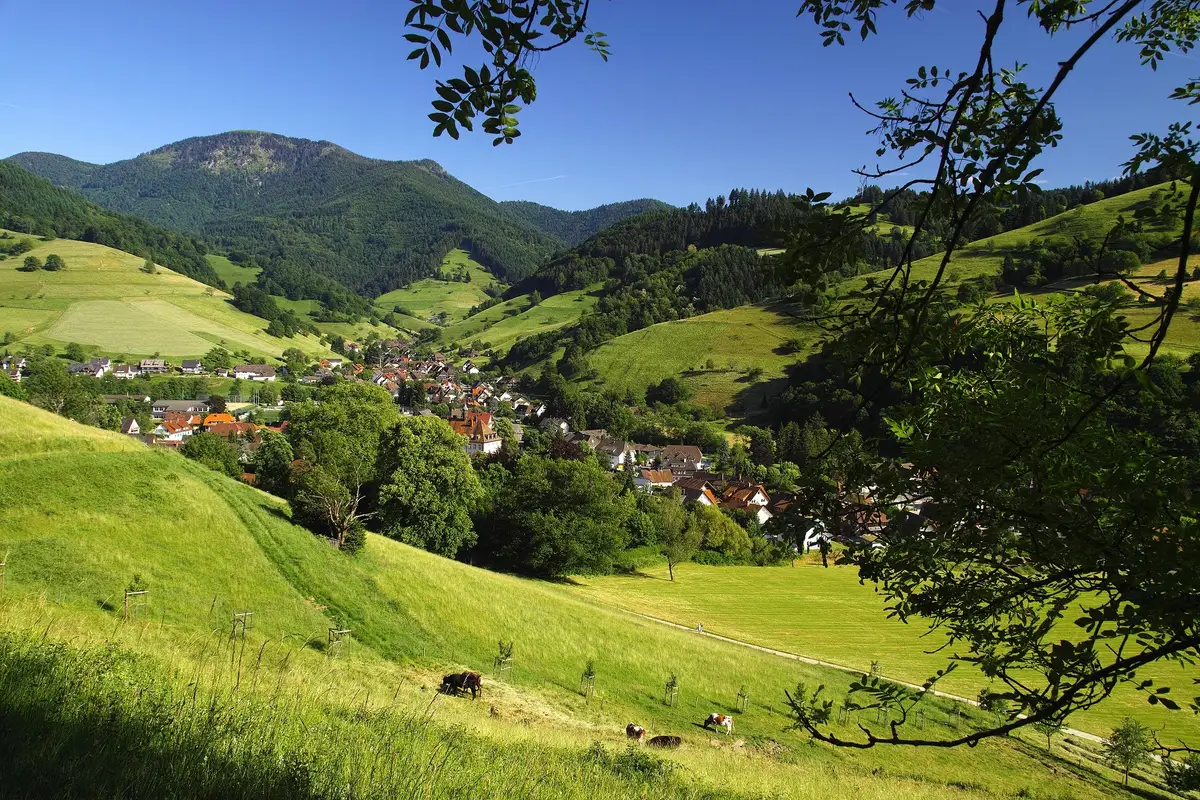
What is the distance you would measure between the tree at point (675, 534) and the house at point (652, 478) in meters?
18.2

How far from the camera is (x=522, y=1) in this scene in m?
2.61

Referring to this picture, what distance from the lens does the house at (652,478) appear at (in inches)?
3268

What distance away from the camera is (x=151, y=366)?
121688 mm

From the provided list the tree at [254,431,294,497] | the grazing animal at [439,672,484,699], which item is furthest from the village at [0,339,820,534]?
the grazing animal at [439,672,484,699]

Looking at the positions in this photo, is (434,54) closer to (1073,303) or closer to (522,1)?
(522,1)

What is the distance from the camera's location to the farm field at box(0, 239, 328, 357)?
126 meters

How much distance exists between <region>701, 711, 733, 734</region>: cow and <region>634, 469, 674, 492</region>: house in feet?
197

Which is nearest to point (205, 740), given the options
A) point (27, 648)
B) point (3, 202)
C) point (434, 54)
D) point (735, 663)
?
point (27, 648)

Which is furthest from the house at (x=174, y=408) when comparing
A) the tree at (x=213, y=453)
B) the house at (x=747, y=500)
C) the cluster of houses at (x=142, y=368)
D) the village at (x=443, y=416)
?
the house at (x=747, y=500)

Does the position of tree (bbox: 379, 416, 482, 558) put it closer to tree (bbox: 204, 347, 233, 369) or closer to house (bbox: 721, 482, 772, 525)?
house (bbox: 721, 482, 772, 525)

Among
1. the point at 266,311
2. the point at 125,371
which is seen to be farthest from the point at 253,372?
the point at 266,311

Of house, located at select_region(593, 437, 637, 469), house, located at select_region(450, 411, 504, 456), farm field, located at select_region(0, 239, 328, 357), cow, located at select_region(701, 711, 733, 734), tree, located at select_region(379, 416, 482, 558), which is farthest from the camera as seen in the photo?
farm field, located at select_region(0, 239, 328, 357)

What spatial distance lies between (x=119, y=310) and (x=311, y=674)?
538 feet

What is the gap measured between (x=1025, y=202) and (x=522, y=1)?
263 centimetres
